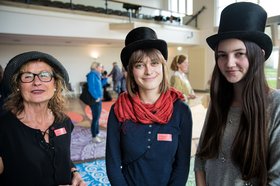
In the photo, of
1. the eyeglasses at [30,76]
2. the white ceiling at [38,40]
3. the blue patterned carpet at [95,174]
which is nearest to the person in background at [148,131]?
the eyeglasses at [30,76]

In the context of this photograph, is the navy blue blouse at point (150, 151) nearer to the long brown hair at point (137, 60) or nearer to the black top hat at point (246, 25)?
the long brown hair at point (137, 60)

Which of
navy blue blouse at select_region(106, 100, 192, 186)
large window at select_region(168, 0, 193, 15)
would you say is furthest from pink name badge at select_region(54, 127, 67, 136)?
large window at select_region(168, 0, 193, 15)

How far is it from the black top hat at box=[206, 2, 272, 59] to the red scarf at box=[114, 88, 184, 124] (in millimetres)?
470

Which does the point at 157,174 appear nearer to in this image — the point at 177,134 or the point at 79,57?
the point at 177,134

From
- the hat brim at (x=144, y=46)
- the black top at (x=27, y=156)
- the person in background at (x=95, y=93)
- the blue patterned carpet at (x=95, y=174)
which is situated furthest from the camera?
the person in background at (x=95, y=93)

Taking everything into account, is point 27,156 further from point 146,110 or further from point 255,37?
point 255,37

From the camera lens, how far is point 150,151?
53.3 inches

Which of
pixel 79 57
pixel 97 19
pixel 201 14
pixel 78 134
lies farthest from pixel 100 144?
pixel 201 14

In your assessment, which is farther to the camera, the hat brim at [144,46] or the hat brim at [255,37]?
the hat brim at [144,46]

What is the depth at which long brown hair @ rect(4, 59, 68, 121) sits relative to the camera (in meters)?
1.36

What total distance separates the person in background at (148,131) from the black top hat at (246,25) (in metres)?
0.39

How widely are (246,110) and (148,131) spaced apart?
Result: 55cm

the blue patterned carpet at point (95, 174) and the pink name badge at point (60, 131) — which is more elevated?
the pink name badge at point (60, 131)

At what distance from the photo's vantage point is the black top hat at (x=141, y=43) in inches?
53.2
